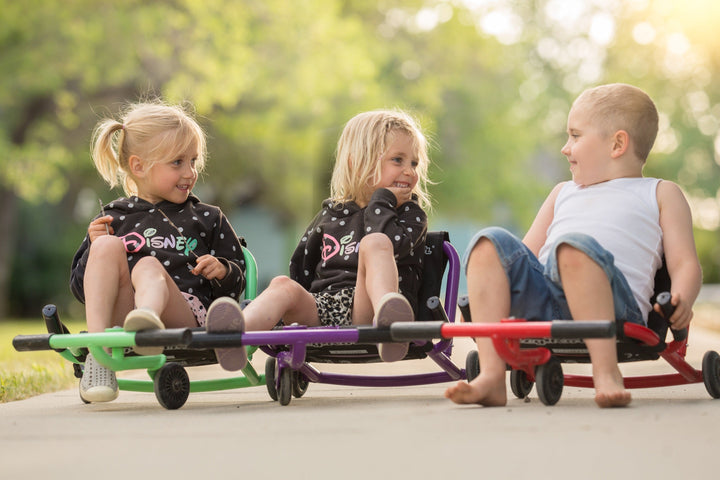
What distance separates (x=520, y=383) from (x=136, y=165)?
2015mm

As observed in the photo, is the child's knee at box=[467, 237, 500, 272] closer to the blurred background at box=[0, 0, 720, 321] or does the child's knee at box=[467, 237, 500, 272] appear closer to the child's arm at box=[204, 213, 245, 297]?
the child's arm at box=[204, 213, 245, 297]

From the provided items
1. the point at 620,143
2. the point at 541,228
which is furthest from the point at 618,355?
the point at 620,143

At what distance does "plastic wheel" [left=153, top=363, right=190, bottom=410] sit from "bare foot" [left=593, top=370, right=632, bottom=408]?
163 cm

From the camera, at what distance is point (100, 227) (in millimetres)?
4555

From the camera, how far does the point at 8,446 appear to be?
302 cm

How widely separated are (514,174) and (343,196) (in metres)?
21.7

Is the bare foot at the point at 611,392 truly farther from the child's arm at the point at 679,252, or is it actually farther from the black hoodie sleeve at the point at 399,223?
the black hoodie sleeve at the point at 399,223

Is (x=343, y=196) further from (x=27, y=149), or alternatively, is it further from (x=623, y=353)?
(x=27, y=149)

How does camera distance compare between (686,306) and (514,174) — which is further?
(514,174)

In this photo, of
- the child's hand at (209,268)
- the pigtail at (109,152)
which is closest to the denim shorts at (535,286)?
the child's hand at (209,268)

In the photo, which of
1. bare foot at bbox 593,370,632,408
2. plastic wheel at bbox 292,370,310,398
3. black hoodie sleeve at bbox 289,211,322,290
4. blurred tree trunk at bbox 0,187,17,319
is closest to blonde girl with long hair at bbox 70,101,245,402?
black hoodie sleeve at bbox 289,211,322,290

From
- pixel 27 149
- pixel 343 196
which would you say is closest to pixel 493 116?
pixel 27 149

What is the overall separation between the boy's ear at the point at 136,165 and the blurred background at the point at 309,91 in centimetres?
533

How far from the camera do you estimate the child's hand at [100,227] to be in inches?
178
